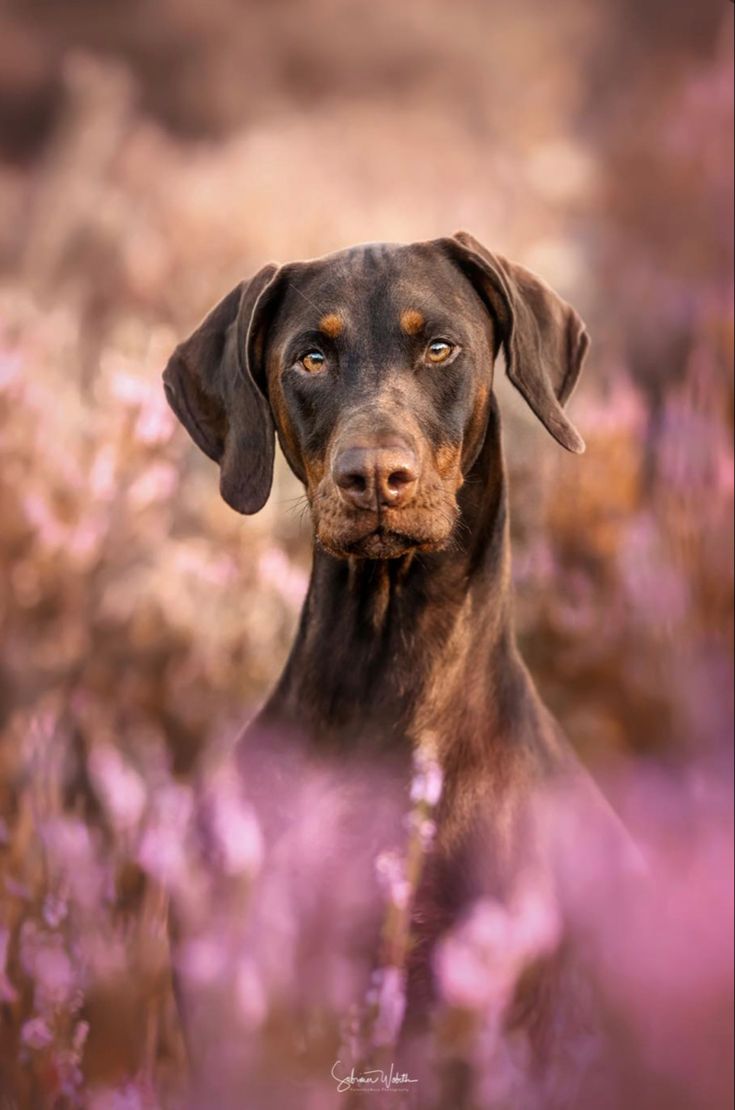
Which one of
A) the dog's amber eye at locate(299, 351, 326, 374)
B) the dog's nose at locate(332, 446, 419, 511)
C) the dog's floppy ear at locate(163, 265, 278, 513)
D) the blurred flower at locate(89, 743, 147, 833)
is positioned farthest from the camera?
the blurred flower at locate(89, 743, 147, 833)

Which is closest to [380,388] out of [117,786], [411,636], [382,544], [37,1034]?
[382,544]

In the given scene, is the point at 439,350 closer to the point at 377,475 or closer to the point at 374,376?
the point at 374,376

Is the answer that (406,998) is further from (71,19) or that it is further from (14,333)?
(71,19)

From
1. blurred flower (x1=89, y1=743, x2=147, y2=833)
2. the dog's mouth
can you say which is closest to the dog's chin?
the dog's mouth

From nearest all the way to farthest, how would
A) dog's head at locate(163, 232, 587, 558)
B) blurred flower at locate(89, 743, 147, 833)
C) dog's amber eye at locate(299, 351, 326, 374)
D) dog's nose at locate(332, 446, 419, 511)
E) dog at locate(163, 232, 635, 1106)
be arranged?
dog's nose at locate(332, 446, 419, 511), dog's head at locate(163, 232, 587, 558), dog at locate(163, 232, 635, 1106), dog's amber eye at locate(299, 351, 326, 374), blurred flower at locate(89, 743, 147, 833)

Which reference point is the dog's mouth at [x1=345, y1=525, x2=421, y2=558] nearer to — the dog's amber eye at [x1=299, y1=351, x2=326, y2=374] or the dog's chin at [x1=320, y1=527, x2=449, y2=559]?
the dog's chin at [x1=320, y1=527, x2=449, y2=559]

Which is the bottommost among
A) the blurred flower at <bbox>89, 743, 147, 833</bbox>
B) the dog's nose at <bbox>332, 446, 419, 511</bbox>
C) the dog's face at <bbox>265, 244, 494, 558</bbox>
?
the blurred flower at <bbox>89, 743, 147, 833</bbox>

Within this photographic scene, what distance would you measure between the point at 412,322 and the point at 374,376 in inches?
5.9

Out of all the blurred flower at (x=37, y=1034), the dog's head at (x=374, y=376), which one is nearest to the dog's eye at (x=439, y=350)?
the dog's head at (x=374, y=376)

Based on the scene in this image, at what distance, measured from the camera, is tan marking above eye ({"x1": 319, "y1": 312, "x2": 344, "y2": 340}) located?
7.98 ft

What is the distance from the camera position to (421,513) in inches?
88.0

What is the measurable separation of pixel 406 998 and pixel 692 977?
77 cm

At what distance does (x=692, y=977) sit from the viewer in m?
1.74

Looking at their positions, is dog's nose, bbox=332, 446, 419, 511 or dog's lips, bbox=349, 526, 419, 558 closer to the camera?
dog's nose, bbox=332, 446, 419, 511
